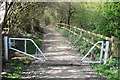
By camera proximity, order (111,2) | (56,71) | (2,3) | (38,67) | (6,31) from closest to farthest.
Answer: (56,71) < (38,67) < (2,3) < (6,31) < (111,2)

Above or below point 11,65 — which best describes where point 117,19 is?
above

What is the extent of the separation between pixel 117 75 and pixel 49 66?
2440 millimetres

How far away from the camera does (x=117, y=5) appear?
641cm

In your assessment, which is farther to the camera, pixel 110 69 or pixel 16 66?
pixel 16 66

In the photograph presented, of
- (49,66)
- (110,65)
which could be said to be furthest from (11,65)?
(110,65)

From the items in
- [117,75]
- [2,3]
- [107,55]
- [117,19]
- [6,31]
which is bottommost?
[117,75]

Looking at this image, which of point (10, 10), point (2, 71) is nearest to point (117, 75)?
point (2, 71)

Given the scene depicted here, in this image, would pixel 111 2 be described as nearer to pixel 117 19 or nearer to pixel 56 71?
pixel 117 19

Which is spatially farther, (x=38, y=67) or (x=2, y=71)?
(x=38, y=67)

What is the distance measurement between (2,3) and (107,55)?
4.76 m

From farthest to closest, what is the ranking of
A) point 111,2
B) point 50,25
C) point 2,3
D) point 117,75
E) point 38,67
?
point 50,25, point 111,2, point 2,3, point 38,67, point 117,75

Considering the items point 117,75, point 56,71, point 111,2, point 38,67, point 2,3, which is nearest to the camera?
point 117,75

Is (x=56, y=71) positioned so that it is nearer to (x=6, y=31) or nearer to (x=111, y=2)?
(x=6, y=31)

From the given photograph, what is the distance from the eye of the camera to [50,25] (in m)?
27.8
